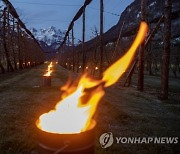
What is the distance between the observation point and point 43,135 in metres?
4.66

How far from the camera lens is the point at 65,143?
14.6 feet

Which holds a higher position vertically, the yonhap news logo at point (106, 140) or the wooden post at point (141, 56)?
the wooden post at point (141, 56)

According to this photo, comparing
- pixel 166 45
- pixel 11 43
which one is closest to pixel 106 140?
pixel 166 45

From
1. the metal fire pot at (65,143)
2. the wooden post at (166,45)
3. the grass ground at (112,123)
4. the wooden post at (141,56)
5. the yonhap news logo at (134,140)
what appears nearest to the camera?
the metal fire pot at (65,143)

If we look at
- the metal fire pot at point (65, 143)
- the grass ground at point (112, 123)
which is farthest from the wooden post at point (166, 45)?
the metal fire pot at point (65, 143)

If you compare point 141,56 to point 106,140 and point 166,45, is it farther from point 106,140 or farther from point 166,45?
point 106,140

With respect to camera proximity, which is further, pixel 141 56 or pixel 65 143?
pixel 141 56

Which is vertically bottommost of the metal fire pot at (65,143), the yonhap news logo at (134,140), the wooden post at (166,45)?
the yonhap news logo at (134,140)

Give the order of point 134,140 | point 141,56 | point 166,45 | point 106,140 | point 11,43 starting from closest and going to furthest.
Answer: point 106,140 → point 134,140 → point 166,45 → point 141,56 → point 11,43

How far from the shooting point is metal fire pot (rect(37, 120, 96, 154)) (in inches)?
176

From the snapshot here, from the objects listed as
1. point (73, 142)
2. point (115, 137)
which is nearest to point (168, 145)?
point (115, 137)

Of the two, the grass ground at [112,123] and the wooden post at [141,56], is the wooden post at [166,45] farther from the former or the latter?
the wooden post at [141,56]

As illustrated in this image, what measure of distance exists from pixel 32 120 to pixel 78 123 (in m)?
5.38

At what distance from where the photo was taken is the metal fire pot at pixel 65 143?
446cm
